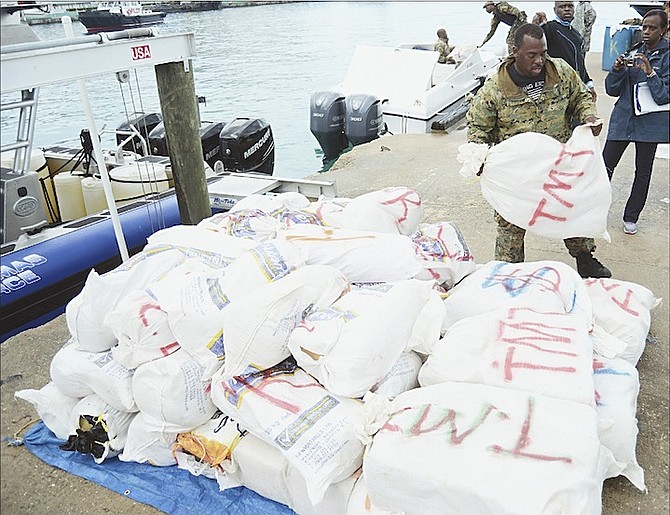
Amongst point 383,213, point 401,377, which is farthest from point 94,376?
point 383,213

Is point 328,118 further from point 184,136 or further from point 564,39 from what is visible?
point 184,136

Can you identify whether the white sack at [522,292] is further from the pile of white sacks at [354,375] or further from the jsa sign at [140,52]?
the jsa sign at [140,52]

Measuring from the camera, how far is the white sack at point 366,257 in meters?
2.25

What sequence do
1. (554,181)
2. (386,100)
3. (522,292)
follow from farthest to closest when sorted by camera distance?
1. (386,100)
2. (554,181)
3. (522,292)

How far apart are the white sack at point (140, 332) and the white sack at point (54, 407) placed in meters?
0.44

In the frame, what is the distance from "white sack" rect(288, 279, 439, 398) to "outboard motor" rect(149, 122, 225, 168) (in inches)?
177

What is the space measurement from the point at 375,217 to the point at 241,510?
4.46 ft

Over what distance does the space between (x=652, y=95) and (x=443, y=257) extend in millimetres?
1608

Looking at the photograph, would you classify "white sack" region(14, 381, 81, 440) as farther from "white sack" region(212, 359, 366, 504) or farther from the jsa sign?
the jsa sign

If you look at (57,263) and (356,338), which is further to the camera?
(57,263)

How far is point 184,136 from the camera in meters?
3.55

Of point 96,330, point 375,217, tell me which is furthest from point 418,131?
point 96,330

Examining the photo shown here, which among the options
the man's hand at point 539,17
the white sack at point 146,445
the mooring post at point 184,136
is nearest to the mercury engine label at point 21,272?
the mooring post at point 184,136

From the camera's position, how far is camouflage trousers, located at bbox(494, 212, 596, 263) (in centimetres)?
304
